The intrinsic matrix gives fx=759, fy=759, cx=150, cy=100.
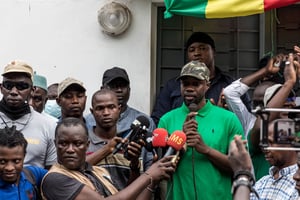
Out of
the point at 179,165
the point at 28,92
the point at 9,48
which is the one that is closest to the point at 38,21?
the point at 9,48

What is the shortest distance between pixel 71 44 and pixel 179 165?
2972 mm

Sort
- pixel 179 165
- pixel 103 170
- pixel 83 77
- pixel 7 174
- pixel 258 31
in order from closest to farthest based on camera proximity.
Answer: pixel 7 174, pixel 103 170, pixel 179 165, pixel 83 77, pixel 258 31

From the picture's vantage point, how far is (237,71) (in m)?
9.35

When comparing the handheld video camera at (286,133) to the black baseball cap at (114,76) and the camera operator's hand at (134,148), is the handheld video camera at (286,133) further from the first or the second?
the black baseball cap at (114,76)

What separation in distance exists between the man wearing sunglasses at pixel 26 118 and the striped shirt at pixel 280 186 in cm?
179

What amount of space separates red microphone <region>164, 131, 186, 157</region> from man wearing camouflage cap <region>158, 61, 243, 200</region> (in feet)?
0.65

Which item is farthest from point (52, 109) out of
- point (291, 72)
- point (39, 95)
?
point (291, 72)

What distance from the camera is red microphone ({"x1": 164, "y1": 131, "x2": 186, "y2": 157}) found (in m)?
6.04

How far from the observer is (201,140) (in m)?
6.30

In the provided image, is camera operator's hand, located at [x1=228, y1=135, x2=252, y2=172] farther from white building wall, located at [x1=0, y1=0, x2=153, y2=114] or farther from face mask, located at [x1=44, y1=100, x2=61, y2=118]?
white building wall, located at [x1=0, y1=0, x2=153, y2=114]

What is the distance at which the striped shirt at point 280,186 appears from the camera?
5.71 m

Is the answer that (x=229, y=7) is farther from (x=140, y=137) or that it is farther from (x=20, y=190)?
(x=20, y=190)

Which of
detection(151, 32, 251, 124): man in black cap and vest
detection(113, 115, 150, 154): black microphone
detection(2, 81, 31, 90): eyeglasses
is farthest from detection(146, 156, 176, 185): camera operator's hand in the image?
detection(151, 32, 251, 124): man in black cap and vest

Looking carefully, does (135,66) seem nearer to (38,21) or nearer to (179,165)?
(38,21)
